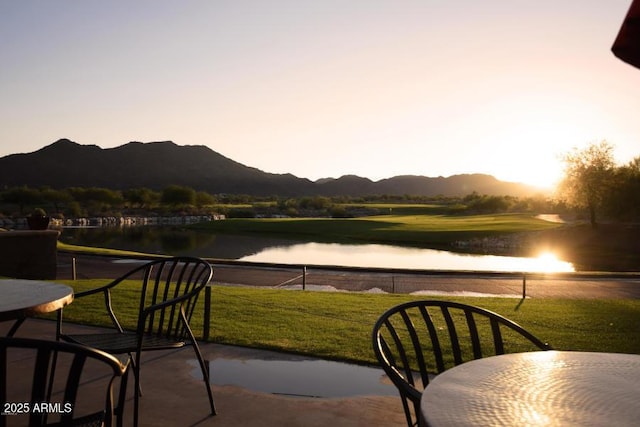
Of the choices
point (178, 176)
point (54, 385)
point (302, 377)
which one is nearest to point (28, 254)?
point (54, 385)

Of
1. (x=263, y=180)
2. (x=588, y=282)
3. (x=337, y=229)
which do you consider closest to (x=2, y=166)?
(x=263, y=180)

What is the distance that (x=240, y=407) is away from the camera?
3.92m

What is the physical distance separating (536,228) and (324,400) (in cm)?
3977

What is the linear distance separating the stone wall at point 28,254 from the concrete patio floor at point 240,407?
8.70 m

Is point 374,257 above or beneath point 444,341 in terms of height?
beneath

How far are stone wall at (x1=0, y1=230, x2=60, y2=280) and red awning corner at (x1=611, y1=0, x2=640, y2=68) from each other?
12161mm

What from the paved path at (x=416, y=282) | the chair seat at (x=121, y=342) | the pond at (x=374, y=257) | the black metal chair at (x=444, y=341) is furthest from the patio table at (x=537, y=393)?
the pond at (x=374, y=257)

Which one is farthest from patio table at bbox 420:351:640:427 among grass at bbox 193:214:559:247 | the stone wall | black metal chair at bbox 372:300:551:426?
grass at bbox 193:214:559:247

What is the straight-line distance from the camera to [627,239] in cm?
3447

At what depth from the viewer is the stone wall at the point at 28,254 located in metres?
11.7

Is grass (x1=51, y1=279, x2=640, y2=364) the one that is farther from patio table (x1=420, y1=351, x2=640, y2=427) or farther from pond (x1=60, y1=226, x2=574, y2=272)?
pond (x1=60, y1=226, x2=574, y2=272)

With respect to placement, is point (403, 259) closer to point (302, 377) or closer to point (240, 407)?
point (302, 377)

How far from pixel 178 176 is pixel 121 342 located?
452ft

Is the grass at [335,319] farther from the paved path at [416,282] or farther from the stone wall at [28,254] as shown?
the stone wall at [28,254]
